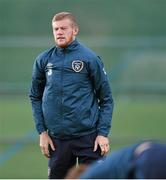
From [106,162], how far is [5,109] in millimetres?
8693

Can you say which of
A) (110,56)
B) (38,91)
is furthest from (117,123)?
(38,91)

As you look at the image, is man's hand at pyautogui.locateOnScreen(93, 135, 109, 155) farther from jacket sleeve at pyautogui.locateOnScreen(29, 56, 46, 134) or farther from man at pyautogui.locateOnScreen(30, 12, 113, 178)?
jacket sleeve at pyautogui.locateOnScreen(29, 56, 46, 134)

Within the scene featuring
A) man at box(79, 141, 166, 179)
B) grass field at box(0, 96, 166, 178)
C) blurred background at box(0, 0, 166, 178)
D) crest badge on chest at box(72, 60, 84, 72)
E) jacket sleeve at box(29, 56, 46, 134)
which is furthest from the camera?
blurred background at box(0, 0, 166, 178)

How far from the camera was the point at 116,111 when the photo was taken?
12.6 m

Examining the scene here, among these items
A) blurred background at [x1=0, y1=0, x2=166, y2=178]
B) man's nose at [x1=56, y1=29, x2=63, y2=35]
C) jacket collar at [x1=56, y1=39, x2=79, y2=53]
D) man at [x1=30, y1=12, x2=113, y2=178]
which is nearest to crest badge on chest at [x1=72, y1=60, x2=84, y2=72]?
man at [x1=30, y1=12, x2=113, y2=178]

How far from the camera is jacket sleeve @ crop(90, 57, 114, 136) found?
20.5ft

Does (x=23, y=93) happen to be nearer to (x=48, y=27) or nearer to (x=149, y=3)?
(x=48, y=27)

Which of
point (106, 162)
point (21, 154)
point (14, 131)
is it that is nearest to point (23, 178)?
point (21, 154)

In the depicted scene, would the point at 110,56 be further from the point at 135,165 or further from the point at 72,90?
the point at 135,165

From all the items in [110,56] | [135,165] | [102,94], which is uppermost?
[135,165]

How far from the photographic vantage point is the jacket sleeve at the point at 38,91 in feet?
20.8

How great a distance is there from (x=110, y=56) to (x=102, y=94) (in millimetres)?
6881

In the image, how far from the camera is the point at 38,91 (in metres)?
6.41

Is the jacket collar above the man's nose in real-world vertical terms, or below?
below
